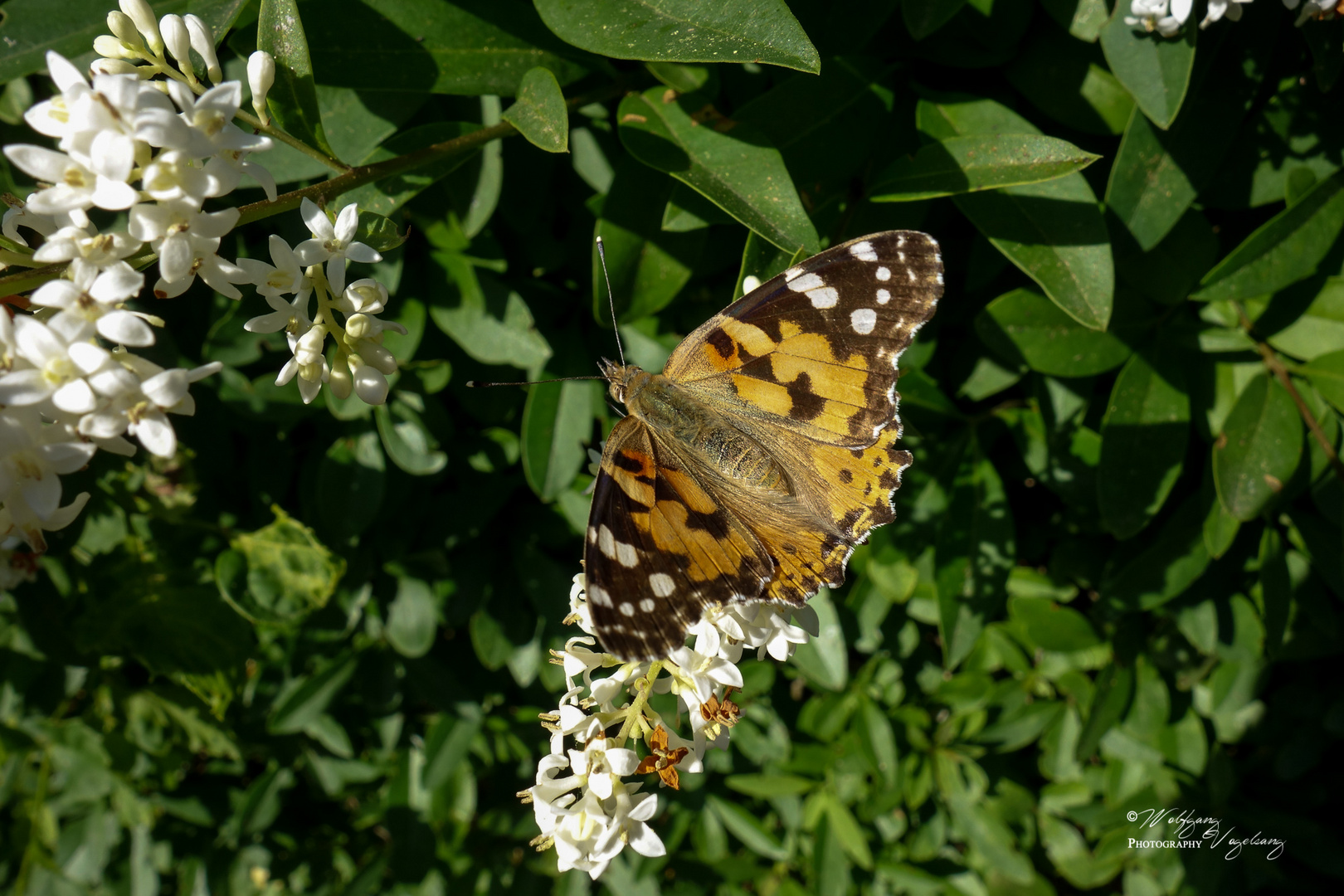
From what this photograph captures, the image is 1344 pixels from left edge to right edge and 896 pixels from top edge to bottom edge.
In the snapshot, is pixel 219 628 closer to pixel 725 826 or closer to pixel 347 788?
pixel 347 788

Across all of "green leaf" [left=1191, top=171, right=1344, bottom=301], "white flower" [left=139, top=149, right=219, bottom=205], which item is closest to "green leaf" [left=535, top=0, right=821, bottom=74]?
"white flower" [left=139, top=149, right=219, bottom=205]

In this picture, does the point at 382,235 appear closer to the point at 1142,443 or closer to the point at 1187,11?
the point at 1187,11

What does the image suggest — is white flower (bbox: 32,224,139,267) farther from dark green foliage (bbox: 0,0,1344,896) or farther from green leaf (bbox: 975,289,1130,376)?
green leaf (bbox: 975,289,1130,376)

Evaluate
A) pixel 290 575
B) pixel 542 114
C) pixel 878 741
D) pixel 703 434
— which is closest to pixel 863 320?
pixel 703 434

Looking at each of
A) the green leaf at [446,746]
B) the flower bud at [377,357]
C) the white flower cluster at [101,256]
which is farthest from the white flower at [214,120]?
the green leaf at [446,746]

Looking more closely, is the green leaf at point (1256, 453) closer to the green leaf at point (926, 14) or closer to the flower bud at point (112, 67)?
the green leaf at point (926, 14)

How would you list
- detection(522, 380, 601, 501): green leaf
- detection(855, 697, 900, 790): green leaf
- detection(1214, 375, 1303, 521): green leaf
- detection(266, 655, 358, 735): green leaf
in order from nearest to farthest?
1. detection(1214, 375, 1303, 521): green leaf
2. detection(522, 380, 601, 501): green leaf
3. detection(266, 655, 358, 735): green leaf
4. detection(855, 697, 900, 790): green leaf

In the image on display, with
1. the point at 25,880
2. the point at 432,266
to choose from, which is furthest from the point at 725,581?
the point at 25,880
